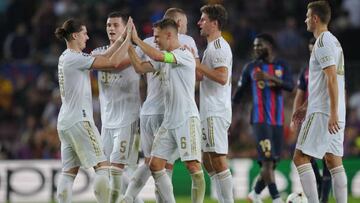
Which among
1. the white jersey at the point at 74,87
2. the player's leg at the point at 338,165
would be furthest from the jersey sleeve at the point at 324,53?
the white jersey at the point at 74,87

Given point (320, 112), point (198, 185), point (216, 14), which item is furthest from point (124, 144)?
point (320, 112)

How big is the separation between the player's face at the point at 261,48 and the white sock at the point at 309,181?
10.2ft

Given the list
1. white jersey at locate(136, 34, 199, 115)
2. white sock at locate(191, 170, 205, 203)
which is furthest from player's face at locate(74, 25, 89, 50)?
white sock at locate(191, 170, 205, 203)

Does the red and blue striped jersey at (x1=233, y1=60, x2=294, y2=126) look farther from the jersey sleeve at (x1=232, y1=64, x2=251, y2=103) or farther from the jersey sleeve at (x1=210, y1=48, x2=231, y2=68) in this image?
the jersey sleeve at (x1=210, y1=48, x2=231, y2=68)

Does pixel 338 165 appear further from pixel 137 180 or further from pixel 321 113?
pixel 137 180

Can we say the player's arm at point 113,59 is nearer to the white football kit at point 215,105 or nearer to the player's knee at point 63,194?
the white football kit at point 215,105

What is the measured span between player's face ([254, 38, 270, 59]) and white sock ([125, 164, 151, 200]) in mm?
3081

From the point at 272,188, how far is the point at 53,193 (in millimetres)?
4674

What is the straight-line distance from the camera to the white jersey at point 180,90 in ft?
41.3

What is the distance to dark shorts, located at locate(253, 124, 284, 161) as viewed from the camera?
50.4ft

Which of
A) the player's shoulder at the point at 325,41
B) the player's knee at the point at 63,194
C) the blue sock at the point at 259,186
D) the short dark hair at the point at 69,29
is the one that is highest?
the short dark hair at the point at 69,29

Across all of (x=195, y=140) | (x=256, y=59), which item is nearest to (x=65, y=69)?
(x=195, y=140)

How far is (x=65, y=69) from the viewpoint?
12.6 m

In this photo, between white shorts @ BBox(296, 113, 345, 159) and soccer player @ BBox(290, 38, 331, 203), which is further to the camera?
soccer player @ BBox(290, 38, 331, 203)
